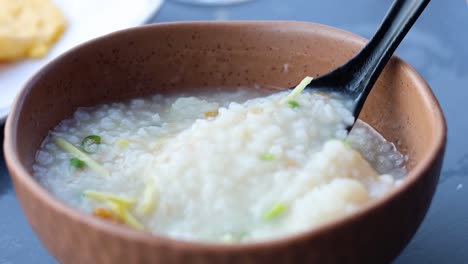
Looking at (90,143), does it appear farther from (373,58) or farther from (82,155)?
(373,58)

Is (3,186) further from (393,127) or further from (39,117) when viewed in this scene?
(393,127)

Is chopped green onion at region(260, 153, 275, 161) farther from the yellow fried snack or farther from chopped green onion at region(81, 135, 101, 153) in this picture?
the yellow fried snack

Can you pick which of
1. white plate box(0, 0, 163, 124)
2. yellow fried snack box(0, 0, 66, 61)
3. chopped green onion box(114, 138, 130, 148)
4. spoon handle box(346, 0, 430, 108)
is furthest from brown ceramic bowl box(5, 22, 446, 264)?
yellow fried snack box(0, 0, 66, 61)

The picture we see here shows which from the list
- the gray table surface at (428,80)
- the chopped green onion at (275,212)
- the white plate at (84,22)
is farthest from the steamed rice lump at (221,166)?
the white plate at (84,22)

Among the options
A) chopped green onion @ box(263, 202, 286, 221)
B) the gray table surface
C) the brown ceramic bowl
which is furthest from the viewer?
the gray table surface

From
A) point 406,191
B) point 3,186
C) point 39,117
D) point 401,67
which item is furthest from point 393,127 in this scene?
point 3,186

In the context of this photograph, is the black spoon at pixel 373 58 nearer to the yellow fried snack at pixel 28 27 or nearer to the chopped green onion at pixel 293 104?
the chopped green onion at pixel 293 104
